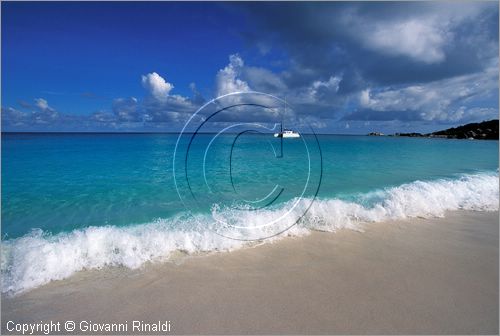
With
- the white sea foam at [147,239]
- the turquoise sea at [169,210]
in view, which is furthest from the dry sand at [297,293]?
the turquoise sea at [169,210]

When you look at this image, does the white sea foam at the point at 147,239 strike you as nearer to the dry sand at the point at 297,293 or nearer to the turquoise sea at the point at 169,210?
the turquoise sea at the point at 169,210

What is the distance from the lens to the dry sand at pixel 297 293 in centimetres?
408

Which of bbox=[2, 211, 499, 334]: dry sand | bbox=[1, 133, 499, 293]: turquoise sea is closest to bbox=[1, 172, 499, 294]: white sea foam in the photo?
bbox=[1, 133, 499, 293]: turquoise sea

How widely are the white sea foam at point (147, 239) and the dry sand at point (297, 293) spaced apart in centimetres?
49

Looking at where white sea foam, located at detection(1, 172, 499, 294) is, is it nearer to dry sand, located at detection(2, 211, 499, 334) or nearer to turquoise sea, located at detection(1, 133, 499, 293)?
turquoise sea, located at detection(1, 133, 499, 293)

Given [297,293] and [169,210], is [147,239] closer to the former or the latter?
[169,210]

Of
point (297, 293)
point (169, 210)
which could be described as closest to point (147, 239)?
point (169, 210)

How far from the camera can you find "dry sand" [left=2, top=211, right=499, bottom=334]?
408 centimetres

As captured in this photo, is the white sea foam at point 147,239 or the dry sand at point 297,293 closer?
the dry sand at point 297,293

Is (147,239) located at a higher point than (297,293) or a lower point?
higher

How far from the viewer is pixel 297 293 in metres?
4.71

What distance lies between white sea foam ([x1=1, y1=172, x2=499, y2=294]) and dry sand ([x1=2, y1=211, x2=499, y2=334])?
494mm

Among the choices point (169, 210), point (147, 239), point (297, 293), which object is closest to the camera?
point (297, 293)

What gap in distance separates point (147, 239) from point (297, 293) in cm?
395
